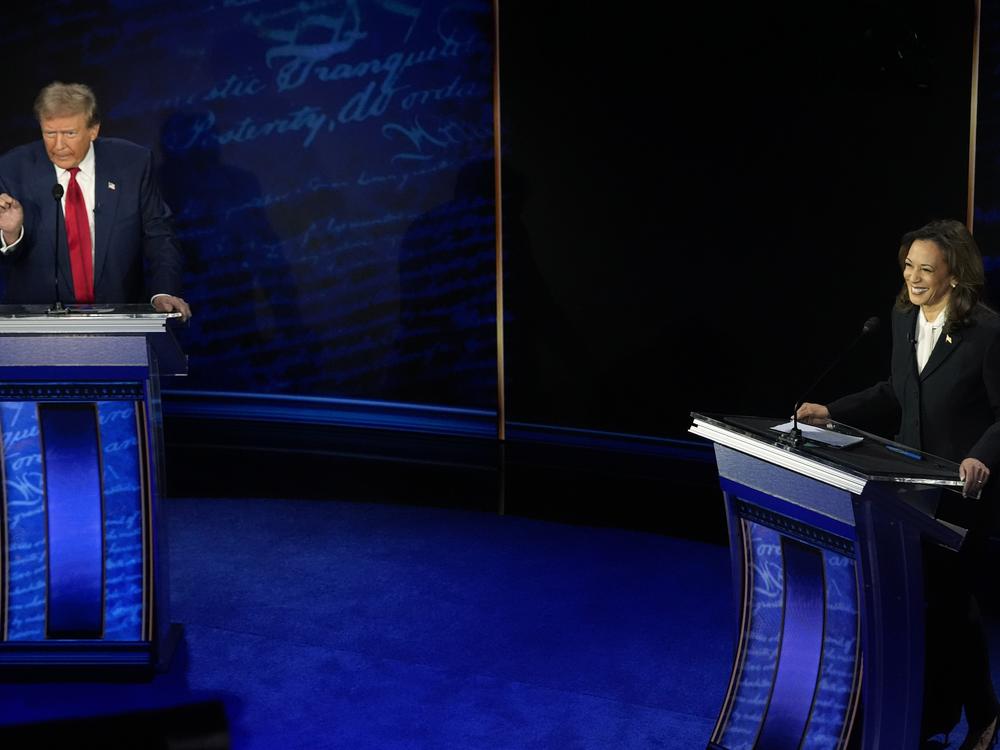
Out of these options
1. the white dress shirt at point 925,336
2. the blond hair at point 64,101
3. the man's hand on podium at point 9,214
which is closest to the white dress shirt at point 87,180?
the blond hair at point 64,101

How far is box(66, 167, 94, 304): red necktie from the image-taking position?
12.3ft

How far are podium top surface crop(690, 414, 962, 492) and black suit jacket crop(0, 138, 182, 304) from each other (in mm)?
1942

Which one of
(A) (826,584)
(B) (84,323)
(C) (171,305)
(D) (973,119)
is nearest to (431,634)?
(C) (171,305)

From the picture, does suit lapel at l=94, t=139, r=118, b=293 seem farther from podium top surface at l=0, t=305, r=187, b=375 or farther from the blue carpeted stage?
the blue carpeted stage

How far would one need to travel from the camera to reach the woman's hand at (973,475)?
230 centimetres

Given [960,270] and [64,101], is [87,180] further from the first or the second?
[960,270]

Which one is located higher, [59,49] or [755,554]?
[59,49]

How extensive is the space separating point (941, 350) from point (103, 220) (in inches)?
100

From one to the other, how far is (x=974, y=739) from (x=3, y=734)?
7.81ft

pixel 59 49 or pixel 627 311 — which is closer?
pixel 627 311

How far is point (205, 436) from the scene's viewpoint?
5.94 m

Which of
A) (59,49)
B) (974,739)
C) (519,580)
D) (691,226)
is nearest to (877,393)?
(974,739)

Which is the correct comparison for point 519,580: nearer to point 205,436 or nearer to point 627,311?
point 627,311

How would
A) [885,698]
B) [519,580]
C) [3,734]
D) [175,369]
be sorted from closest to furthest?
1. [3,734]
2. [885,698]
3. [175,369]
4. [519,580]
